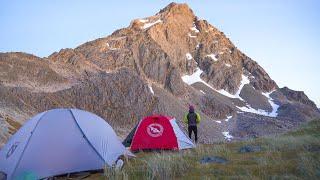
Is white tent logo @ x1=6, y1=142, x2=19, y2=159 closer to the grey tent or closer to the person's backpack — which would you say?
the grey tent

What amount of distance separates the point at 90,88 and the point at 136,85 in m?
14.8

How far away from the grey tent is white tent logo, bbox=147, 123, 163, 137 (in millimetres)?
5057

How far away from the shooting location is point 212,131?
13950 cm

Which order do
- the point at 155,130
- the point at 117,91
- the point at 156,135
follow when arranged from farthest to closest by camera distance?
the point at 117,91 → the point at 155,130 → the point at 156,135

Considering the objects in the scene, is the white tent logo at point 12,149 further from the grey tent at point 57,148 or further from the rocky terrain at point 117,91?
the rocky terrain at point 117,91

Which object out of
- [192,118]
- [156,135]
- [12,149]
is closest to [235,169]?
Result: [12,149]

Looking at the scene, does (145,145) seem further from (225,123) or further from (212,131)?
(225,123)

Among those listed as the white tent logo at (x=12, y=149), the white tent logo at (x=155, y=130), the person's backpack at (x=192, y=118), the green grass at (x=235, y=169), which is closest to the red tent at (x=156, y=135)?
the white tent logo at (x=155, y=130)

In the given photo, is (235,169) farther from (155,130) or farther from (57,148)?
(155,130)

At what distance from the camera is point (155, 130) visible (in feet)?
58.2

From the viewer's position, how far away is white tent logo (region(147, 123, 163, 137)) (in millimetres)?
17672

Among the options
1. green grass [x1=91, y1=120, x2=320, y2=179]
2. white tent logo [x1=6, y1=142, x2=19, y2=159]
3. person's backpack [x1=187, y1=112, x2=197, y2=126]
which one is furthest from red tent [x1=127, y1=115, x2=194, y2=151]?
white tent logo [x1=6, y1=142, x2=19, y2=159]

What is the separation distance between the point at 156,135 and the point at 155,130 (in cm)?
23

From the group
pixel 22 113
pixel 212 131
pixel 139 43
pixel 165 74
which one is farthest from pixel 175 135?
pixel 139 43
